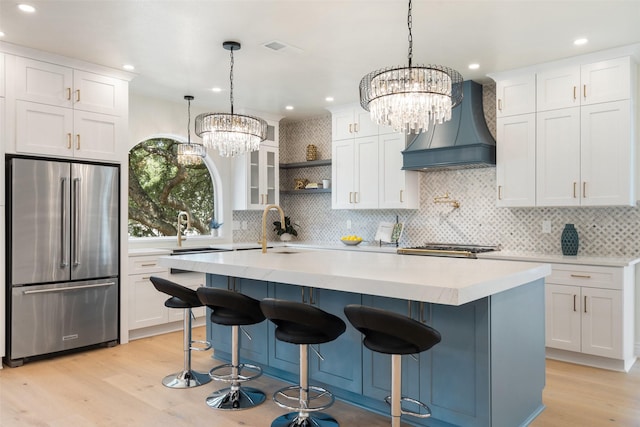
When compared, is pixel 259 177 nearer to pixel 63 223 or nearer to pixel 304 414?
pixel 63 223

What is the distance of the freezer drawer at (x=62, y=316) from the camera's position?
396cm

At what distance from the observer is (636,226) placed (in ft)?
13.9

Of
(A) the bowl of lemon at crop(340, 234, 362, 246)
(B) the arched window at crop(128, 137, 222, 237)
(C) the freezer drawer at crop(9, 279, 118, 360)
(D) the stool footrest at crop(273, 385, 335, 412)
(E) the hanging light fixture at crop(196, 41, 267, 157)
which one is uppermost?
(E) the hanging light fixture at crop(196, 41, 267, 157)

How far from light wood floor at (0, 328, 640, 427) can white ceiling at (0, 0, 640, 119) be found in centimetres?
273

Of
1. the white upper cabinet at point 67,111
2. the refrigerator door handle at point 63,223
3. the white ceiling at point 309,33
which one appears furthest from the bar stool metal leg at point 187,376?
the white ceiling at point 309,33

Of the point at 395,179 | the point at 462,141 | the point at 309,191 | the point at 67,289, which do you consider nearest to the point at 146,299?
the point at 67,289

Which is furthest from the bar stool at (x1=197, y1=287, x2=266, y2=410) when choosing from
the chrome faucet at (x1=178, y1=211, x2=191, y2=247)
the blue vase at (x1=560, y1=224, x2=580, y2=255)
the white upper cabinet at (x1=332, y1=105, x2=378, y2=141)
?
the white upper cabinet at (x1=332, y1=105, x2=378, y2=141)

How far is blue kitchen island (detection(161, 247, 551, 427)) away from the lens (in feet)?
7.77

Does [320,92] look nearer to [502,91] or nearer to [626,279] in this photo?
[502,91]

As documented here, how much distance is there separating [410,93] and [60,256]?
11.1 feet

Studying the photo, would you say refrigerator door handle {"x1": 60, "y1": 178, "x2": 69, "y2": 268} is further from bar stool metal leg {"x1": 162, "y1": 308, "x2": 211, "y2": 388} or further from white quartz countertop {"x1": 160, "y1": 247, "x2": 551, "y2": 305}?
bar stool metal leg {"x1": 162, "y1": 308, "x2": 211, "y2": 388}

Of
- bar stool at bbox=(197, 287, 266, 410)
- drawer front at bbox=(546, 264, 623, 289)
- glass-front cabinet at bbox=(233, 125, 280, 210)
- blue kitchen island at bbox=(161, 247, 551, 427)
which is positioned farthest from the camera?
glass-front cabinet at bbox=(233, 125, 280, 210)

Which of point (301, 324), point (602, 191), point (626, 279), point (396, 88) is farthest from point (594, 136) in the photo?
point (301, 324)

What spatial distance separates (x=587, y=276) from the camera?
393 cm
